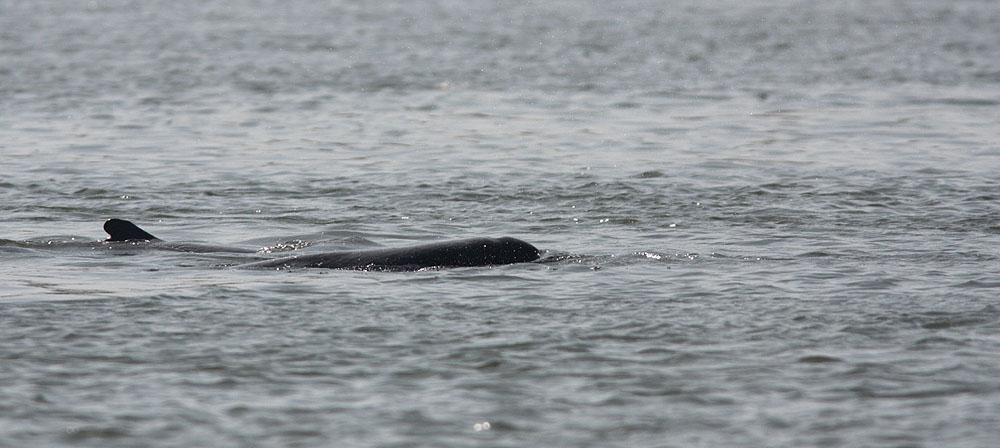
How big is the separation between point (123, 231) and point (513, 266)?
325 cm

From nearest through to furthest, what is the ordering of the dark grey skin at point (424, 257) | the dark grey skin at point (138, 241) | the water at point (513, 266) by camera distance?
the water at point (513, 266) < the dark grey skin at point (424, 257) < the dark grey skin at point (138, 241)

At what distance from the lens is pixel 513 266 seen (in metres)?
11.7

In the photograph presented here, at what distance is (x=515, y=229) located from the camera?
13906mm

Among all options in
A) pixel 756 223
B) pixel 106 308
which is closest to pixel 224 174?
pixel 756 223

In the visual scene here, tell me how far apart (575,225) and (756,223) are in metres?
1.57

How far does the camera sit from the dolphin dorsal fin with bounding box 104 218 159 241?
1267 centimetres

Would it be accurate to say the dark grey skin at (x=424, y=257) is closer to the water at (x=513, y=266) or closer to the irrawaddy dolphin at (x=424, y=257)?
the irrawaddy dolphin at (x=424, y=257)

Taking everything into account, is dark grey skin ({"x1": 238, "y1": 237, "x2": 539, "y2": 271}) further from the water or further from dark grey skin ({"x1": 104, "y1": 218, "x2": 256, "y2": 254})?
dark grey skin ({"x1": 104, "y1": 218, "x2": 256, "y2": 254})

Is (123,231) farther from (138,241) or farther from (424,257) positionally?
(424,257)

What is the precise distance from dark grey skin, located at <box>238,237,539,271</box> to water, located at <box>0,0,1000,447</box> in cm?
24

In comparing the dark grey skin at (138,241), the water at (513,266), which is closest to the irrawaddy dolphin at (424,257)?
the water at (513,266)

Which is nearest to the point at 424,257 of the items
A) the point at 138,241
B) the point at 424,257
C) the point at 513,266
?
the point at 424,257

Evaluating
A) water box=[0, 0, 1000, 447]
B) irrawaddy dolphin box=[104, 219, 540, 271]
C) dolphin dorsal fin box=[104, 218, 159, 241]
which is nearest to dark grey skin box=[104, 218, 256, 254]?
dolphin dorsal fin box=[104, 218, 159, 241]

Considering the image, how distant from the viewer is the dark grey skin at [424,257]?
11695 mm
